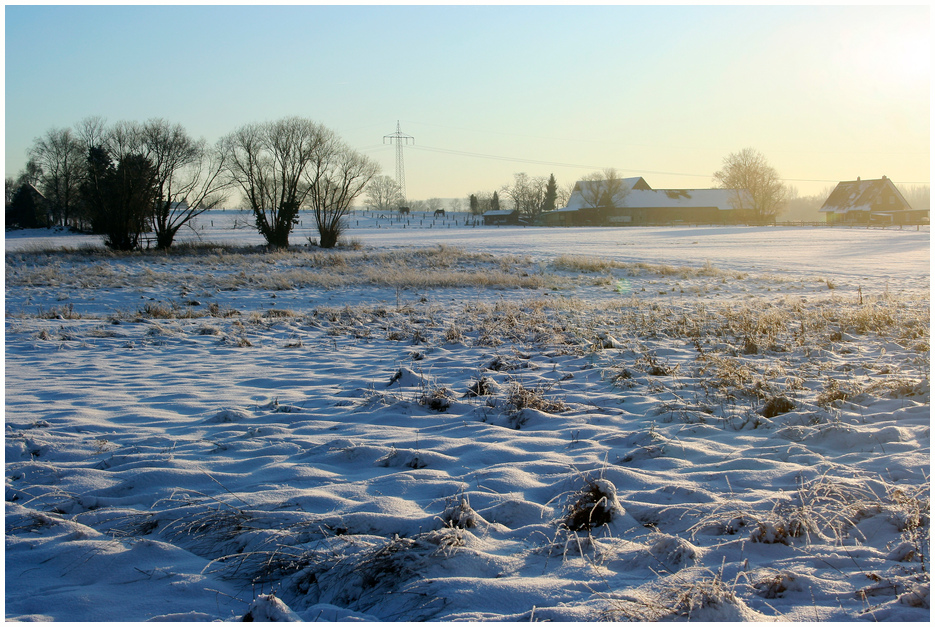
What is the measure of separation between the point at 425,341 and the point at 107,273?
17424 mm

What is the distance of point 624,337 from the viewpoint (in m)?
8.36

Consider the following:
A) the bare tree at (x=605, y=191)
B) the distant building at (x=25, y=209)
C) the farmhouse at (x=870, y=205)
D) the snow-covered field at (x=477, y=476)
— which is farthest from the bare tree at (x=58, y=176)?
the farmhouse at (x=870, y=205)

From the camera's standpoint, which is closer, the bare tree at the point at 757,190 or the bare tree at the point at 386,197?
the bare tree at the point at 757,190

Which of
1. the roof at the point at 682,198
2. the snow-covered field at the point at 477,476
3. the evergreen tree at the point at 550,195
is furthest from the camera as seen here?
the evergreen tree at the point at 550,195

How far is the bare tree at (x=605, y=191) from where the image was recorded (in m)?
91.1

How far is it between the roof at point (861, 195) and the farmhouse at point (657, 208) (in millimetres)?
11993

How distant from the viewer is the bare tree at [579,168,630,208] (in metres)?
91.1

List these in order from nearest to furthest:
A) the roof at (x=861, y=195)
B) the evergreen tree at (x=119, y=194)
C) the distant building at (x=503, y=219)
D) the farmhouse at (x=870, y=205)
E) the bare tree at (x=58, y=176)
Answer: the evergreen tree at (x=119, y=194) → the bare tree at (x=58, y=176) → the farmhouse at (x=870, y=205) → the roof at (x=861, y=195) → the distant building at (x=503, y=219)

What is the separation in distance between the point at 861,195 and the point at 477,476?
96.7 metres

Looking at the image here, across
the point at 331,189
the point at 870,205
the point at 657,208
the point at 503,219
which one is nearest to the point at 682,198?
the point at 657,208

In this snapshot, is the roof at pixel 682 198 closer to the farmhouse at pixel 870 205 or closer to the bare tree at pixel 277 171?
the farmhouse at pixel 870 205

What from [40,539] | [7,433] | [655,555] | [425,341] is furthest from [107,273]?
[655,555]

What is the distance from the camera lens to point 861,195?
79938 millimetres

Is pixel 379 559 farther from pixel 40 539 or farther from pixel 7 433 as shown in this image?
pixel 7 433
